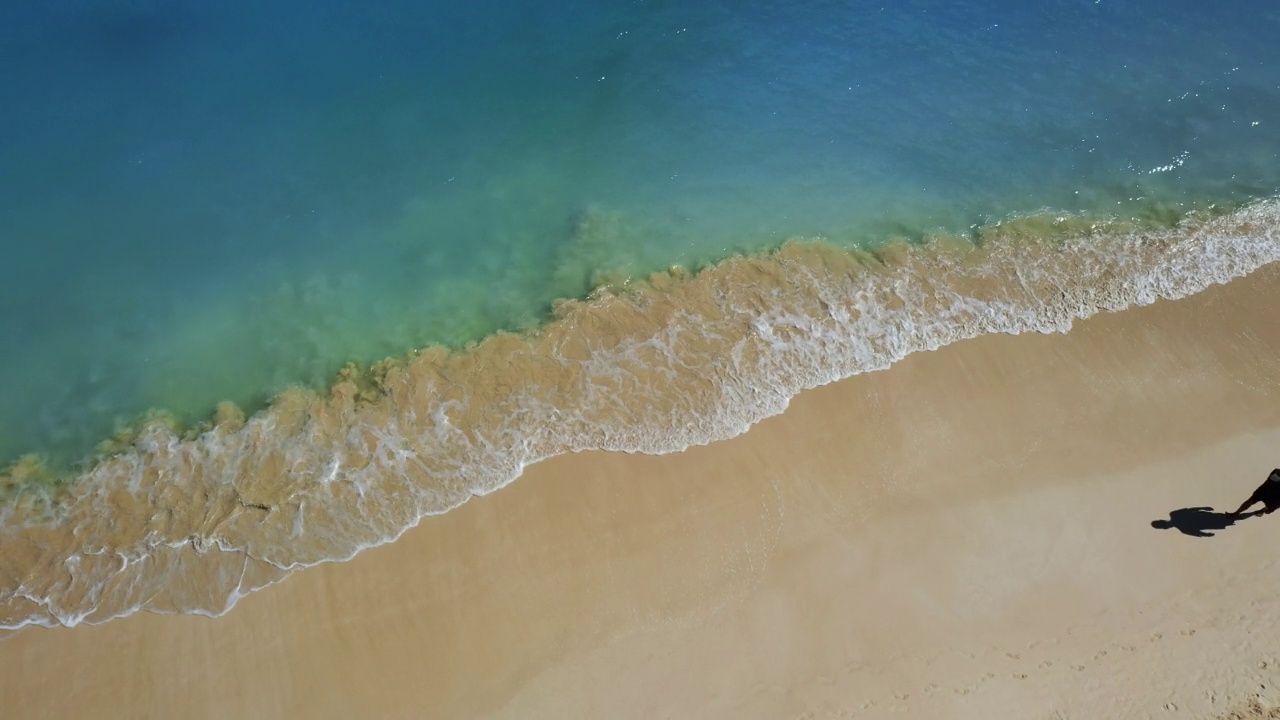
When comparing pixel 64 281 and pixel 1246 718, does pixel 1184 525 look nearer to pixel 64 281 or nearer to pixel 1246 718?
pixel 1246 718

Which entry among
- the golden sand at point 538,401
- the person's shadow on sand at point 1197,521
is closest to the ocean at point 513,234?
the golden sand at point 538,401

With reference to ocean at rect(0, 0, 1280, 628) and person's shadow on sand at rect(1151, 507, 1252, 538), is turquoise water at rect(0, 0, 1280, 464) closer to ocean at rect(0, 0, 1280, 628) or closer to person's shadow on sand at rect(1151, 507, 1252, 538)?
ocean at rect(0, 0, 1280, 628)

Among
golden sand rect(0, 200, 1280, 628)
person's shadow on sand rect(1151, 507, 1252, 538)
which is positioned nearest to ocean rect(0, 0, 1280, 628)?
golden sand rect(0, 200, 1280, 628)

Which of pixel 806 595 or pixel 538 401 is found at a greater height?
pixel 538 401

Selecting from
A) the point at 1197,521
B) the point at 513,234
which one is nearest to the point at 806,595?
the point at 1197,521

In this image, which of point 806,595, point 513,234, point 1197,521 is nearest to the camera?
point 806,595

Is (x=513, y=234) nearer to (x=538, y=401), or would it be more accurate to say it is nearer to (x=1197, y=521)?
(x=538, y=401)

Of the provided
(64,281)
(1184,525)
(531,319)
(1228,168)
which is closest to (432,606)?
(531,319)
